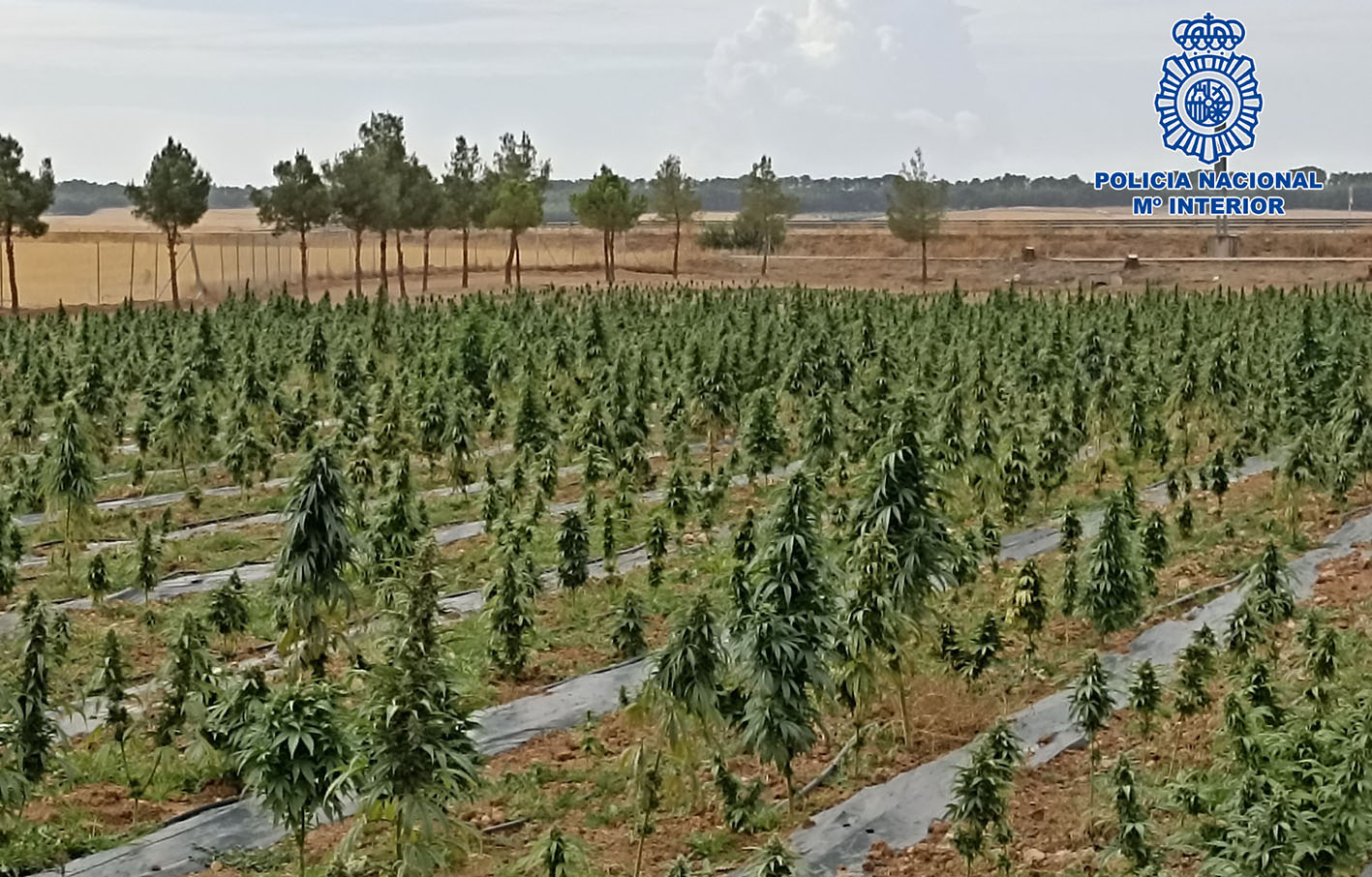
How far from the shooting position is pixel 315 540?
Result: 29.7ft

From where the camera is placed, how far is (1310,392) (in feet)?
65.0

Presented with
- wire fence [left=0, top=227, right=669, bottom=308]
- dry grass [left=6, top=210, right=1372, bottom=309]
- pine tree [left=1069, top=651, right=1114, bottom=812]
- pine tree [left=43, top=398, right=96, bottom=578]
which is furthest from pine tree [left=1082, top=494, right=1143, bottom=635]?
dry grass [left=6, top=210, right=1372, bottom=309]

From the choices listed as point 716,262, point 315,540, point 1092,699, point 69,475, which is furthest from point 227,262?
point 1092,699

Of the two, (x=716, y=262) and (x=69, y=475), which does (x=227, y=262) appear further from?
(x=69, y=475)

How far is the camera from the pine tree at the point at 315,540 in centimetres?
903

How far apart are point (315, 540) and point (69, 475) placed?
18.7 feet

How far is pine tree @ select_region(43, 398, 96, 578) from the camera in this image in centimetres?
1361

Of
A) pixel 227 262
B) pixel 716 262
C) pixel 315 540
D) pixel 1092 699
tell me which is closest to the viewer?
pixel 1092 699

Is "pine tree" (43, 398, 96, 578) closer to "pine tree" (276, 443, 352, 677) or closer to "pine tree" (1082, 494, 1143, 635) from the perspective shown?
"pine tree" (276, 443, 352, 677)

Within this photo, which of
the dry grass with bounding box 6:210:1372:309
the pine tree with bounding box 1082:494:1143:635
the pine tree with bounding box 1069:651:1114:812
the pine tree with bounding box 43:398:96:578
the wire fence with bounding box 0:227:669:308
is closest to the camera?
the pine tree with bounding box 1069:651:1114:812

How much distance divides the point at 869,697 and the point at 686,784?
1.45 m

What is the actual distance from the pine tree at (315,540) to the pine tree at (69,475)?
5.33 metres

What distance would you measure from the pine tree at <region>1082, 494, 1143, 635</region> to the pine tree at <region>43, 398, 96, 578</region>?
8.90 metres

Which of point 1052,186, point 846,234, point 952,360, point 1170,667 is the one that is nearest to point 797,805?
point 1170,667
